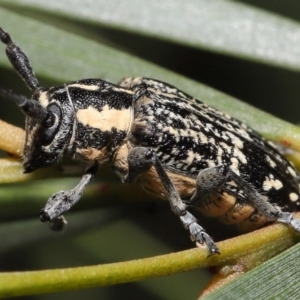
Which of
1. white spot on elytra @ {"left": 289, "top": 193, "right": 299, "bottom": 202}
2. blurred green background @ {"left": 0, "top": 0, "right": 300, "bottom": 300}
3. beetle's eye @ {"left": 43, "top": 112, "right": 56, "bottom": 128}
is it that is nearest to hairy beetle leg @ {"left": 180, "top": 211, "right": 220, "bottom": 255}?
blurred green background @ {"left": 0, "top": 0, "right": 300, "bottom": 300}

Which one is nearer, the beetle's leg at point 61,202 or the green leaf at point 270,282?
the green leaf at point 270,282

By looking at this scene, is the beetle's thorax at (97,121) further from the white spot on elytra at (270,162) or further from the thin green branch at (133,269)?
the thin green branch at (133,269)

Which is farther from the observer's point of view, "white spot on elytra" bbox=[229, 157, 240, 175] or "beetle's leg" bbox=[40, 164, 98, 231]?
"white spot on elytra" bbox=[229, 157, 240, 175]

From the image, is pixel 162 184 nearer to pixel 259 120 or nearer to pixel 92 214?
pixel 92 214

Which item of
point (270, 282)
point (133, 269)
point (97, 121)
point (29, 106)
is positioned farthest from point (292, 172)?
point (133, 269)

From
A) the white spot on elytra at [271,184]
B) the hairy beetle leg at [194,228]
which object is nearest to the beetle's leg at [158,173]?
the hairy beetle leg at [194,228]

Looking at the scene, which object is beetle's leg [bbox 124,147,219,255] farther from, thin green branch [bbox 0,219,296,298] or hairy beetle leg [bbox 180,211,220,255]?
thin green branch [bbox 0,219,296,298]

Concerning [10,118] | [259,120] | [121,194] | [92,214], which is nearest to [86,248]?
[92,214]
